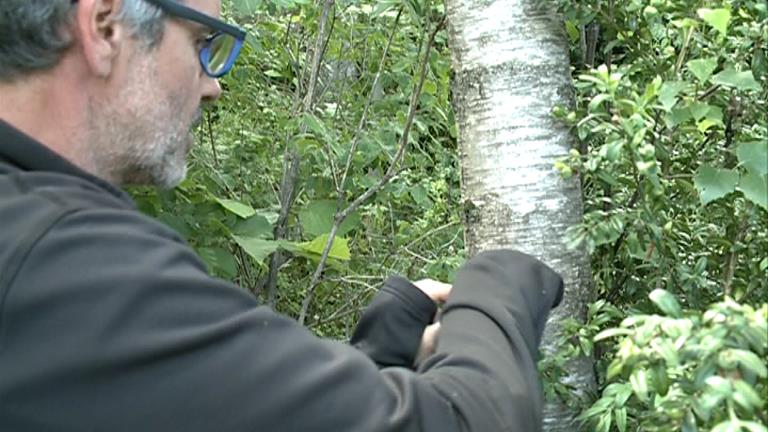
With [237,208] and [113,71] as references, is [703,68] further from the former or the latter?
[237,208]

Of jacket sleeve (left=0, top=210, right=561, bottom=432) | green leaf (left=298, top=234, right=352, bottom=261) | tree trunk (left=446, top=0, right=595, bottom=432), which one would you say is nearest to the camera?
jacket sleeve (left=0, top=210, right=561, bottom=432)

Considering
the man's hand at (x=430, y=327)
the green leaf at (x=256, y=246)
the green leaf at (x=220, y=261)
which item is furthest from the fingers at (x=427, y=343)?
the green leaf at (x=220, y=261)

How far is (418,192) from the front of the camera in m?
3.54

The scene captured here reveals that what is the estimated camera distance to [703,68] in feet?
5.34

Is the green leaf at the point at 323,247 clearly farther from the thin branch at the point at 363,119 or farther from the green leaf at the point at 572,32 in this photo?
the green leaf at the point at 572,32

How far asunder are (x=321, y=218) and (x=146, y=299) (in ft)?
7.17

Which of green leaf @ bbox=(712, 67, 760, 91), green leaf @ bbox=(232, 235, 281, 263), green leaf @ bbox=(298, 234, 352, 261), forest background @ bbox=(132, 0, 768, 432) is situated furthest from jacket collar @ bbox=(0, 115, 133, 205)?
green leaf @ bbox=(298, 234, 352, 261)

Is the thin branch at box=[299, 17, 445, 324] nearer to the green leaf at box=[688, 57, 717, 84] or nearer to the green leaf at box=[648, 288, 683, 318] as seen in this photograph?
the green leaf at box=[688, 57, 717, 84]

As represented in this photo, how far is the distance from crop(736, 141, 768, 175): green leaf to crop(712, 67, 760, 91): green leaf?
0.12 metres

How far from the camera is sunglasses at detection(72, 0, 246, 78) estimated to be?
5.01 feet

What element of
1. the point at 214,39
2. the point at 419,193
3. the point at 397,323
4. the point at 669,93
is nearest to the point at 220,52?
the point at 214,39

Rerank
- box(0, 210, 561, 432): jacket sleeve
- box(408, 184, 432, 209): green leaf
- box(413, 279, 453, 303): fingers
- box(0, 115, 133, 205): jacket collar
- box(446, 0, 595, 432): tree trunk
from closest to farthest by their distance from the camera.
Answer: box(0, 210, 561, 432): jacket sleeve, box(0, 115, 133, 205): jacket collar, box(413, 279, 453, 303): fingers, box(446, 0, 595, 432): tree trunk, box(408, 184, 432, 209): green leaf

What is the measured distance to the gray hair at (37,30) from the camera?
1.44 meters

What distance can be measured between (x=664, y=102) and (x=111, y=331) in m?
0.89
